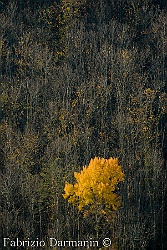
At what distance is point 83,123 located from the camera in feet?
156

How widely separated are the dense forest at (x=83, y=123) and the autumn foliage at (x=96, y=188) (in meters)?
0.08

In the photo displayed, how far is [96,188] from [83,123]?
15.1 m

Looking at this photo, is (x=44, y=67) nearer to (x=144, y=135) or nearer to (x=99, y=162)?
(x=144, y=135)

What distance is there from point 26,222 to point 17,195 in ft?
9.87

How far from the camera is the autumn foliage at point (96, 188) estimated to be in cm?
3347

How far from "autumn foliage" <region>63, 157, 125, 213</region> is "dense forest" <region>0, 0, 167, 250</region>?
77mm
